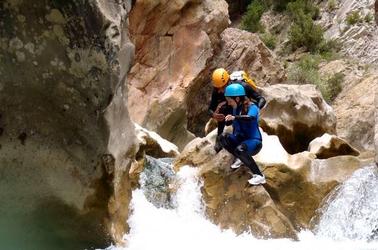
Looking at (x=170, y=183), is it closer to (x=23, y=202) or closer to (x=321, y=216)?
(x=321, y=216)

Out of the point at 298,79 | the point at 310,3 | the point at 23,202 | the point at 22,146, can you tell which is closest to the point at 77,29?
the point at 22,146

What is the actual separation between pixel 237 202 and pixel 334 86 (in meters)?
12.1

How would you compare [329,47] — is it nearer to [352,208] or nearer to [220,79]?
[220,79]

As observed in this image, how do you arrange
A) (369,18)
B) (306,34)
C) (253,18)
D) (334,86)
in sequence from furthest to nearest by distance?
(253,18) → (306,34) → (369,18) → (334,86)

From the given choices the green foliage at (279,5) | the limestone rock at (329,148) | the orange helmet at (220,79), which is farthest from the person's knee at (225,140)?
the green foliage at (279,5)

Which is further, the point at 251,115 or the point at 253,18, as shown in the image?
the point at 253,18

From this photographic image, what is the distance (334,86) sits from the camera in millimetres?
20125

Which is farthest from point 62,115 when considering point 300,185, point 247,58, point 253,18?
point 253,18

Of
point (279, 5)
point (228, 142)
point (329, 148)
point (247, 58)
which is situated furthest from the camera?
point (279, 5)

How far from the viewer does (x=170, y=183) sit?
31.2 feet

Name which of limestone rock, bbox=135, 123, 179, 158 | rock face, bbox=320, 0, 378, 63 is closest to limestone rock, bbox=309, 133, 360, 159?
limestone rock, bbox=135, 123, 179, 158

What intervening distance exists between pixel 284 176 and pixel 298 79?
38.5ft

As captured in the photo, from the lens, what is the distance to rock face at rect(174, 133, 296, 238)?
28.7ft

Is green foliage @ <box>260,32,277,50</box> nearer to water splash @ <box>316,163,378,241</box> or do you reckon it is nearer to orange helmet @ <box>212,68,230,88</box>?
Result: orange helmet @ <box>212,68,230,88</box>
